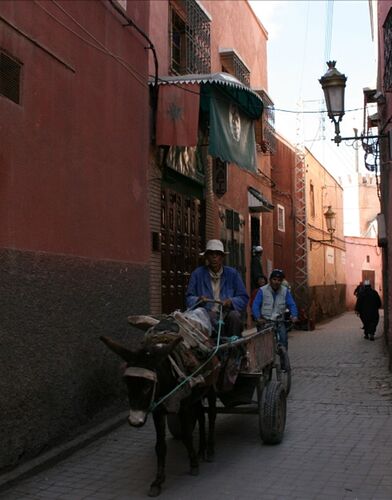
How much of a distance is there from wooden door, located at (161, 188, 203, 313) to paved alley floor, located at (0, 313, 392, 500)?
3066mm

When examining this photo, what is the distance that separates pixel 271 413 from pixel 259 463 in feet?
1.66

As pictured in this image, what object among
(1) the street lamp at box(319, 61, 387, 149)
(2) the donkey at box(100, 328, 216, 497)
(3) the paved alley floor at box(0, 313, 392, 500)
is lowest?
(3) the paved alley floor at box(0, 313, 392, 500)

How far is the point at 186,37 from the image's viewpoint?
37.6ft

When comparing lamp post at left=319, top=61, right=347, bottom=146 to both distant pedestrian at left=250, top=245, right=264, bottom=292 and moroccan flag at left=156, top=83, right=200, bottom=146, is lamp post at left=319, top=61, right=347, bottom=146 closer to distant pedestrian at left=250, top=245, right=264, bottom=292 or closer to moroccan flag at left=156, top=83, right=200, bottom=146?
moroccan flag at left=156, top=83, right=200, bottom=146

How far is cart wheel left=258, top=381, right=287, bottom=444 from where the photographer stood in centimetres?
564

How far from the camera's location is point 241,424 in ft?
22.2

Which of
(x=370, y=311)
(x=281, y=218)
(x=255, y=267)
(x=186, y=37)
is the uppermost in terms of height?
(x=186, y=37)

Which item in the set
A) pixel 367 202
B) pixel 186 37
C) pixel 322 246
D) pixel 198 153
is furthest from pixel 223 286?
pixel 367 202

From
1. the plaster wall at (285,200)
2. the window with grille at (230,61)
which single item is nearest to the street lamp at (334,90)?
the window with grille at (230,61)

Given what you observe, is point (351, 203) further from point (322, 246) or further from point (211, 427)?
point (211, 427)

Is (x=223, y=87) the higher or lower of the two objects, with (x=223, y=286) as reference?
higher

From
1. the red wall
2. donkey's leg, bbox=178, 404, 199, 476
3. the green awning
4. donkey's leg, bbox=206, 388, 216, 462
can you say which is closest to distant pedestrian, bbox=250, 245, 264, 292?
the green awning

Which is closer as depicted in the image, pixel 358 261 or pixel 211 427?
pixel 211 427

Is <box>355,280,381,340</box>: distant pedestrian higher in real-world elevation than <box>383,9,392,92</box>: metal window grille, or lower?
lower
